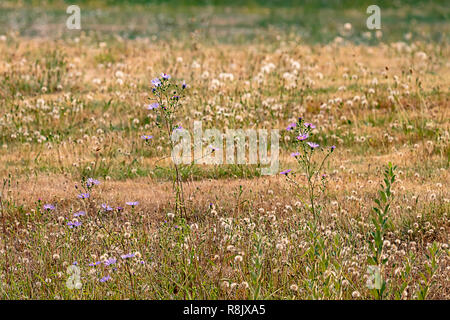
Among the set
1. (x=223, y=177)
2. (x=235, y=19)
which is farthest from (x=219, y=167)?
(x=235, y=19)

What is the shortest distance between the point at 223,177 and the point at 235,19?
15123 millimetres

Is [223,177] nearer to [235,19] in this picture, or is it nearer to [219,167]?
[219,167]

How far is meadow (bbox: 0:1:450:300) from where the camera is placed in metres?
4.63

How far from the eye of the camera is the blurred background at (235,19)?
642 inches

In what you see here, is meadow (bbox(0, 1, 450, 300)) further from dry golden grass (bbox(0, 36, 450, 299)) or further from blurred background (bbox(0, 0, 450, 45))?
blurred background (bbox(0, 0, 450, 45))

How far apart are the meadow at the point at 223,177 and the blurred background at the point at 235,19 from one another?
110cm

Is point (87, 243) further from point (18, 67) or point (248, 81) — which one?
point (18, 67)

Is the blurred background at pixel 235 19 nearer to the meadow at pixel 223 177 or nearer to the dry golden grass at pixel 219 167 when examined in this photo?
the meadow at pixel 223 177

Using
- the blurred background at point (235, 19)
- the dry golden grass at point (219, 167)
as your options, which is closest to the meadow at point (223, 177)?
the dry golden grass at point (219, 167)

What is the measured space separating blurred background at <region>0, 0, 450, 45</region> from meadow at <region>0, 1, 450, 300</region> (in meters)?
1.10

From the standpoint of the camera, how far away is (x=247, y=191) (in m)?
6.57

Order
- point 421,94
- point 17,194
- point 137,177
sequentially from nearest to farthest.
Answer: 1. point 17,194
2. point 137,177
3. point 421,94

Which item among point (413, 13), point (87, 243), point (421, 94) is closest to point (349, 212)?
point (87, 243)
